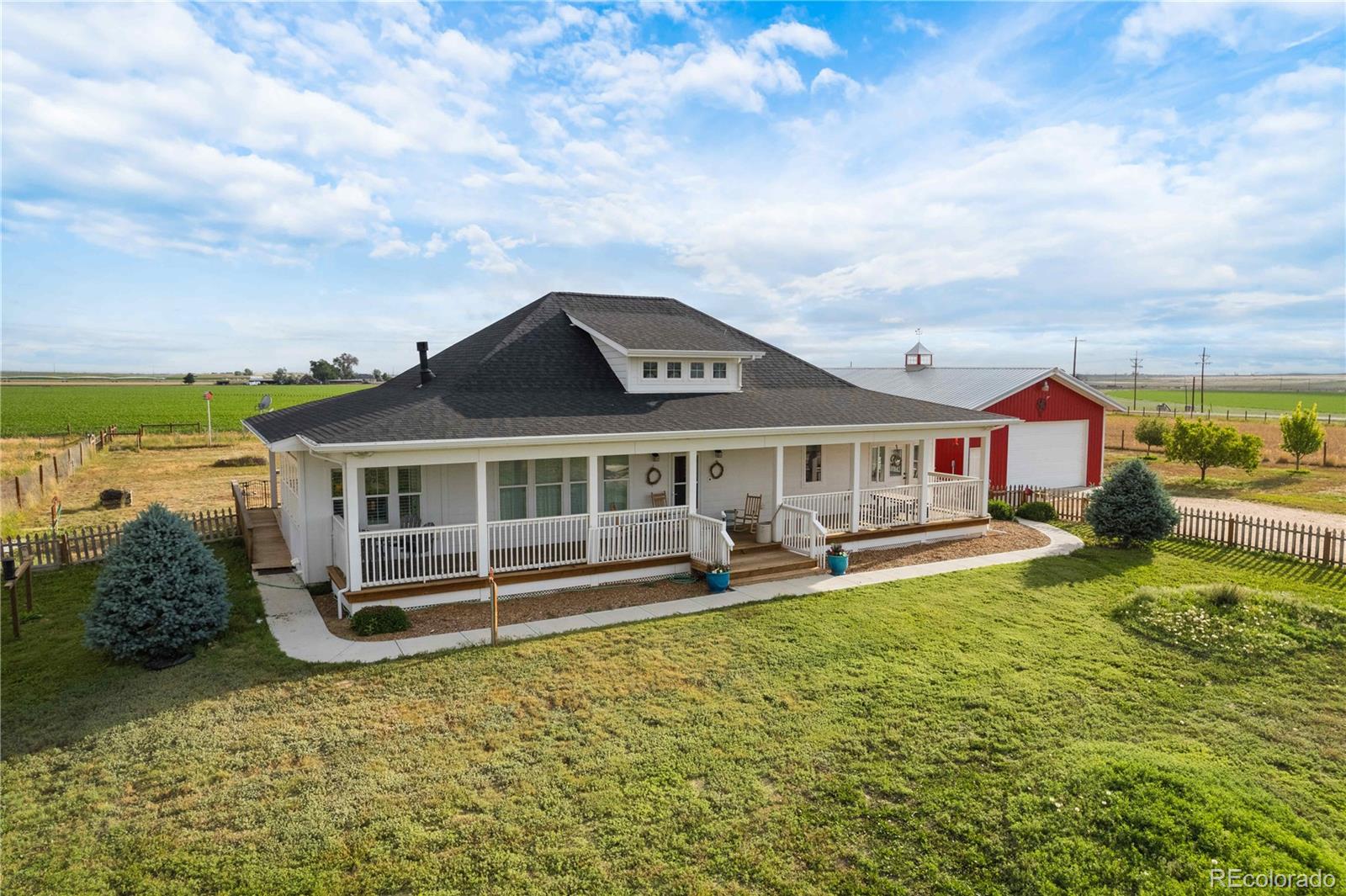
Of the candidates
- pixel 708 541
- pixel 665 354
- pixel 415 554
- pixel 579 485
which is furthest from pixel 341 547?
pixel 665 354

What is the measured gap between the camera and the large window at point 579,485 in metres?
15.4

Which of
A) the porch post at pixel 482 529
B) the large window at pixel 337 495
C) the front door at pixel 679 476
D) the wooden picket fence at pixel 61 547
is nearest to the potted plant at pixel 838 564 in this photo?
the front door at pixel 679 476

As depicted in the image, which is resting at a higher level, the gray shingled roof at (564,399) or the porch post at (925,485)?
the gray shingled roof at (564,399)

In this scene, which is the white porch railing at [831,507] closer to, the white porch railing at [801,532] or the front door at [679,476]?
the white porch railing at [801,532]

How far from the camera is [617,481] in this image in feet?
52.3

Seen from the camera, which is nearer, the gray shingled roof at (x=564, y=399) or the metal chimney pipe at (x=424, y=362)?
the gray shingled roof at (x=564, y=399)

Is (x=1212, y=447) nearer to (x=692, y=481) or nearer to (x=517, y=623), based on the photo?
(x=692, y=481)

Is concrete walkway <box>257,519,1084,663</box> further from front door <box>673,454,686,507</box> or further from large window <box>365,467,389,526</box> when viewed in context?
front door <box>673,454,686,507</box>

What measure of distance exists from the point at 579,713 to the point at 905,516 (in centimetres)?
1191

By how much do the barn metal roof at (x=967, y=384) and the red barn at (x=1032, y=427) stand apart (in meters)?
0.04

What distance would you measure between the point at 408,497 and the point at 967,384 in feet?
72.0

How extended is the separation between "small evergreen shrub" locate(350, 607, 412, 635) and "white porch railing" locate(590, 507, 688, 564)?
3.75 m

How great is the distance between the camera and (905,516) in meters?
17.9

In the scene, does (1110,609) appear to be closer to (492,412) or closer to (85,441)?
(492,412)
